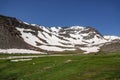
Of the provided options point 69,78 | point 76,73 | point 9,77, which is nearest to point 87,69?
point 76,73

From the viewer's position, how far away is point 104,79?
154 ft

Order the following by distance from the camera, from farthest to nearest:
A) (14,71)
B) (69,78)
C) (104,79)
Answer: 1. (14,71)
2. (69,78)
3. (104,79)

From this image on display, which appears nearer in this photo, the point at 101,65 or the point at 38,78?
the point at 38,78

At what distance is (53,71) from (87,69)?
21.5ft

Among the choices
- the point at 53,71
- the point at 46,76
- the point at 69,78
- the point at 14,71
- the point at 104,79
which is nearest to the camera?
the point at 104,79

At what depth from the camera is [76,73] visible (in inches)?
2126

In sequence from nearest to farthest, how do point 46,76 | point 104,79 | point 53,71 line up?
point 104,79 < point 46,76 < point 53,71

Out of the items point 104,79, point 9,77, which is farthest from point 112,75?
point 9,77

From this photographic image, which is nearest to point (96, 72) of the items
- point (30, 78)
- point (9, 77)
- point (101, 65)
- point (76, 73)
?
point (76, 73)

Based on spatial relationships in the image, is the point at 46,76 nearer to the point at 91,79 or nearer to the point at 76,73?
the point at 76,73

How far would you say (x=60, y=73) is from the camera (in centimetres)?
5488

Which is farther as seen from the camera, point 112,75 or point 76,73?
point 76,73

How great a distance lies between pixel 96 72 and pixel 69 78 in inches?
230

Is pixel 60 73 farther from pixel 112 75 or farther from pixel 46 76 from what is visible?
pixel 112 75
